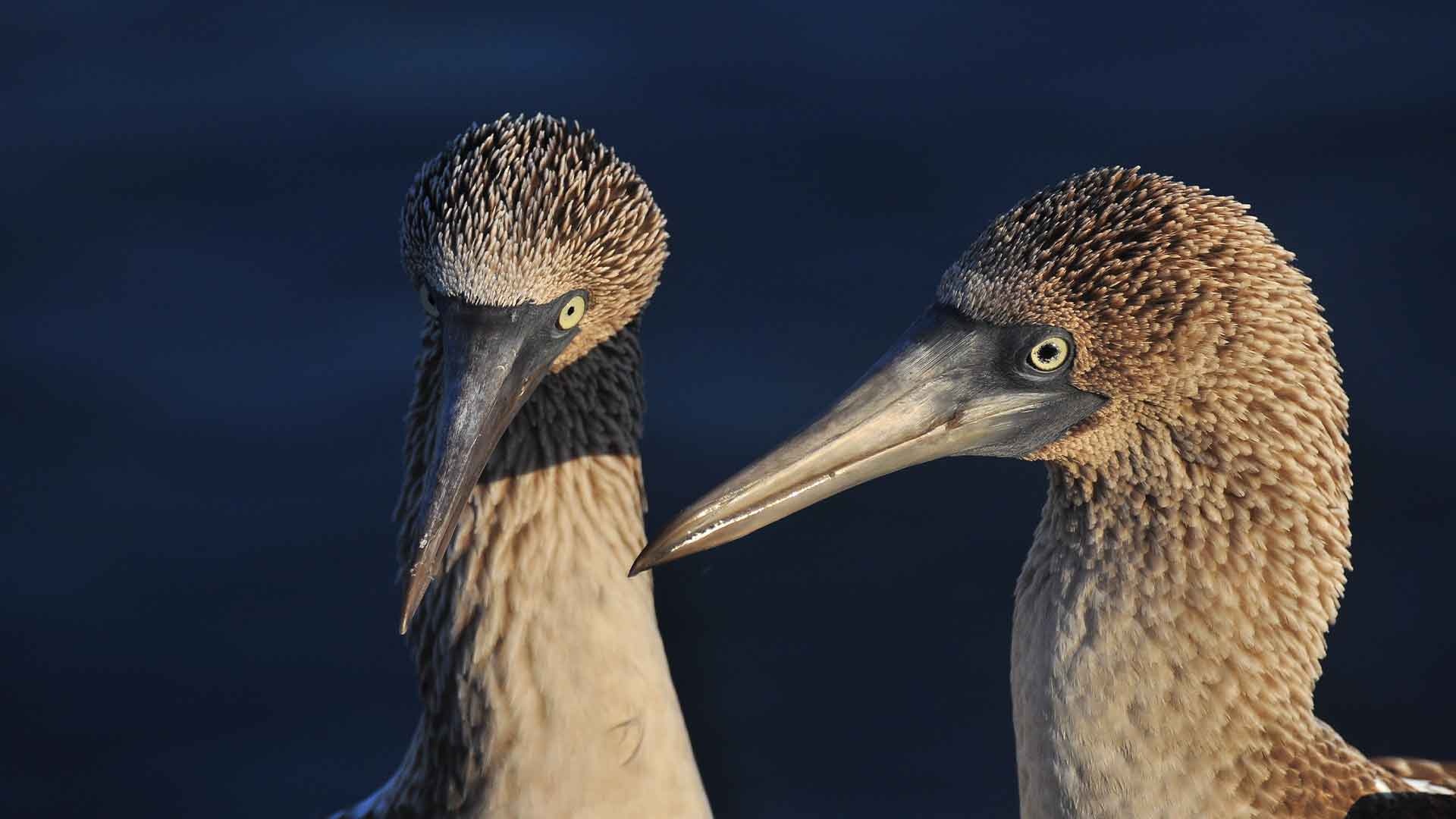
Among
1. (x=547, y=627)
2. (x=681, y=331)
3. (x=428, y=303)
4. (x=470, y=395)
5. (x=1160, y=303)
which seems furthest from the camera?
(x=681, y=331)

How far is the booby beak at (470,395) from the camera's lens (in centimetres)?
465

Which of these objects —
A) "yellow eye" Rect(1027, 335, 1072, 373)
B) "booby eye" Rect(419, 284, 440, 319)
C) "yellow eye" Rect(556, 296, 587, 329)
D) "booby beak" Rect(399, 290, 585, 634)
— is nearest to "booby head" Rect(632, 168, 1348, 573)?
"yellow eye" Rect(1027, 335, 1072, 373)

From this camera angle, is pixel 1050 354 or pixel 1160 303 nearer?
pixel 1160 303

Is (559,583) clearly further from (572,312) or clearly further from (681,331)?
(681,331)

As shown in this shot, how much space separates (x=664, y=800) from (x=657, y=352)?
8.75 ft

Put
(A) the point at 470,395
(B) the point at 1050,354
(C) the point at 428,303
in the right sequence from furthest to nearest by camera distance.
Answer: (C) the point at 428,303 → (A) the point at 470,395 → (B) the point at 1050,354

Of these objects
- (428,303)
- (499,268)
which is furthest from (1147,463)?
(428,303)

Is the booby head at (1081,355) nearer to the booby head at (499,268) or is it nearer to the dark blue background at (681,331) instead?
the booby head at (499,268)

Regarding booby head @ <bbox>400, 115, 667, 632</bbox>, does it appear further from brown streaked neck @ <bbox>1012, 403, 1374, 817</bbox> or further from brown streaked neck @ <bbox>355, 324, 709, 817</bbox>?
brown streaked neck @ <bbox>1012, 403, 1374, 817</bbox>

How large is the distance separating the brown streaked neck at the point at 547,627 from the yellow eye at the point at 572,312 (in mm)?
213

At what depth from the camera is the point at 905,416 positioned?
4.41 meters

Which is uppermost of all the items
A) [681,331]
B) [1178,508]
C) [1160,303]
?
[681,331]

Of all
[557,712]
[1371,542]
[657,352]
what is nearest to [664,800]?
[557,712]

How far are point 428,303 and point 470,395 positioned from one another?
0.37 m
